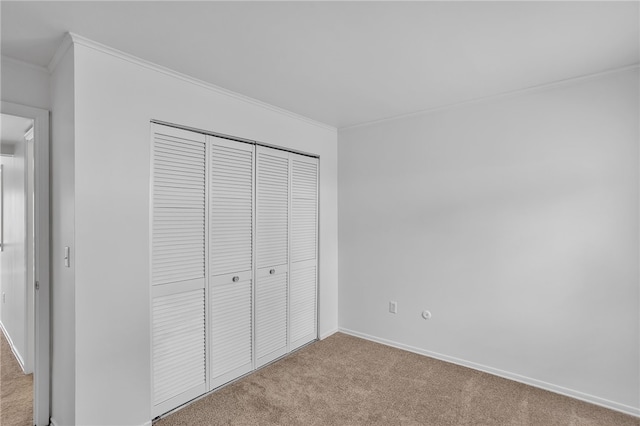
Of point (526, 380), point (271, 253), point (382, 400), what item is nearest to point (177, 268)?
point (271, 253)

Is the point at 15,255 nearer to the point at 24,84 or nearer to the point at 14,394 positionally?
the point at 14,394

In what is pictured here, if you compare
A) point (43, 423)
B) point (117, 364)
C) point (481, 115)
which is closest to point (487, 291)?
point (481, 115)

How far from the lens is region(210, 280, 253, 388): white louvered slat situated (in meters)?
2.58

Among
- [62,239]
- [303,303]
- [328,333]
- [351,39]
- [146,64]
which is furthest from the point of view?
[328,333]

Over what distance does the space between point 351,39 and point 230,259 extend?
186cm

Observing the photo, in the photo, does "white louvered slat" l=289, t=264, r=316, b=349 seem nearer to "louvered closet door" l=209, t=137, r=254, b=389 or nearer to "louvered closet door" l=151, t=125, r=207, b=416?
"louvered closet door" l=209, t=137, r=254, b=389

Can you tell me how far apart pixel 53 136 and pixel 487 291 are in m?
3.55

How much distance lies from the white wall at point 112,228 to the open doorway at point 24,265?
16 cm

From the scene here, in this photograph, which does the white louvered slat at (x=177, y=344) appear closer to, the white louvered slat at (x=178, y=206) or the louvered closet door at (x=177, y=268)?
the louvered closet door at (x=177, y=268)

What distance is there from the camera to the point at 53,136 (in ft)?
7.11

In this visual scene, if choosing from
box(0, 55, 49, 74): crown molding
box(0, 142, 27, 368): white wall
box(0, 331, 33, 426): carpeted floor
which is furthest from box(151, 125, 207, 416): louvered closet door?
box(0, 142, 27, 368): white wall

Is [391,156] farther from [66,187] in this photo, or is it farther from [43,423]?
[43,423]

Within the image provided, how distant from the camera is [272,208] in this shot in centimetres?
309

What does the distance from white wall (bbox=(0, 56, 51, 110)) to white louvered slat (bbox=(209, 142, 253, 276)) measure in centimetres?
113
